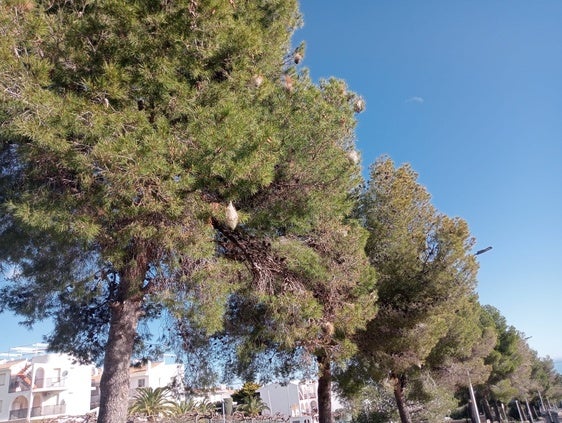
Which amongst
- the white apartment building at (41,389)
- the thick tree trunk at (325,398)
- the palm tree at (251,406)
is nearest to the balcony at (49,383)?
the white apartment building at (41,389)

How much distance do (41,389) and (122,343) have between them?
36.4m

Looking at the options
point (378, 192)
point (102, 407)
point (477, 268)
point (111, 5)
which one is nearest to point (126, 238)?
point (102, 407)

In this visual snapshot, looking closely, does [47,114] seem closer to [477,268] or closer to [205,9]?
[205,9]

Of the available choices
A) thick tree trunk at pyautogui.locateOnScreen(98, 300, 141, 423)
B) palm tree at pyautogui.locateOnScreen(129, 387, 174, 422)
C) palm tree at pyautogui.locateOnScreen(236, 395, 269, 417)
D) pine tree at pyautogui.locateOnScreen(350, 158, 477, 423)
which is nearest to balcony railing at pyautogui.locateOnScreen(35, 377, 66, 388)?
palm tree at pyautogui.locateOnScreen(129, 387, 174, 422)

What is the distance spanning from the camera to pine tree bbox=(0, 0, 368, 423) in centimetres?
441

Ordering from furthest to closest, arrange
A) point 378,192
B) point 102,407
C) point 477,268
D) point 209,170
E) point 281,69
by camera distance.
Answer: point 477,268 → point 378,192 → point 281,69 → point 102,407 → point 209,170

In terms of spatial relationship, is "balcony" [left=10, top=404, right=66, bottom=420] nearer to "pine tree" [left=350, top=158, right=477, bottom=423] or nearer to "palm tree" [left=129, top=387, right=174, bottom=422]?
"palm tree" [left=129, top=387, right=174, bottom=422]

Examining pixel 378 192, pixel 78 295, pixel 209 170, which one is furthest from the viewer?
pixel 378 192

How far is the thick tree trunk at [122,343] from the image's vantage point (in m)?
5.55

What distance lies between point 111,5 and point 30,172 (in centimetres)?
219

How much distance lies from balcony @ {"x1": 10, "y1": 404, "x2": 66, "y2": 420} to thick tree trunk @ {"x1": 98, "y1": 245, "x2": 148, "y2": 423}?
3581cm

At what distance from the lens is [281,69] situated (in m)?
7.86

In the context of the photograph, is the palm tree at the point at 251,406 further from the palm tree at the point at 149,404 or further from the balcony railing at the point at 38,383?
the balcony railing at the point at 38,383

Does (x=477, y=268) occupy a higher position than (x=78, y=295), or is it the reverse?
(x=477, y=268)
